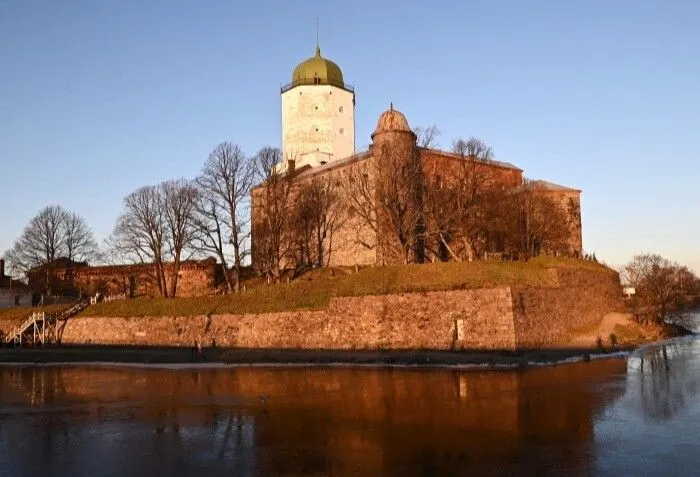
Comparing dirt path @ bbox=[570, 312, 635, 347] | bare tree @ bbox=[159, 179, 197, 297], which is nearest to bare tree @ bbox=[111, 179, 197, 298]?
bare tree @ bbox=[159, 179, 197, 297]

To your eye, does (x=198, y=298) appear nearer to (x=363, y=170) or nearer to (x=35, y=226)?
(x=363, y=170)

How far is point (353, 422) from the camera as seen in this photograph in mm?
14859

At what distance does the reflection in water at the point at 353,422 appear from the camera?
11320 mm

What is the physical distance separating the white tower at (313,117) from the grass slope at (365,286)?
25.9 m

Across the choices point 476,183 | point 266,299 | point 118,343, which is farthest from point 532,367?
point 118,343

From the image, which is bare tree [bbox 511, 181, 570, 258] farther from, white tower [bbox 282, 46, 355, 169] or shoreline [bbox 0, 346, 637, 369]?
white tower [bbox 282, 46, 355, 169]

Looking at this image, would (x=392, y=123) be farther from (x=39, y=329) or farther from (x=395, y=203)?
(x=39, y=329)

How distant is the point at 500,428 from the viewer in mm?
13711

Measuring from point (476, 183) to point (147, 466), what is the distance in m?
33.3

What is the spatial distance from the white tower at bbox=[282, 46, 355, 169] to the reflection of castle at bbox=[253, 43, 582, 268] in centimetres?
9

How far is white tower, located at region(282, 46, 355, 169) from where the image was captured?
6175 cm

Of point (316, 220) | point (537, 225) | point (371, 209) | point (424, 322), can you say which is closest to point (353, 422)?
point (424, 322)

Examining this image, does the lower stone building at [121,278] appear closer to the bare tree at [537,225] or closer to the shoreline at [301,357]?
the shoreline at [301,357]

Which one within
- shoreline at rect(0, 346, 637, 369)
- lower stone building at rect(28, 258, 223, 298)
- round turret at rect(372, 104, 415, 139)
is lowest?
shoreline at rect(0, 346, 637, 369)
